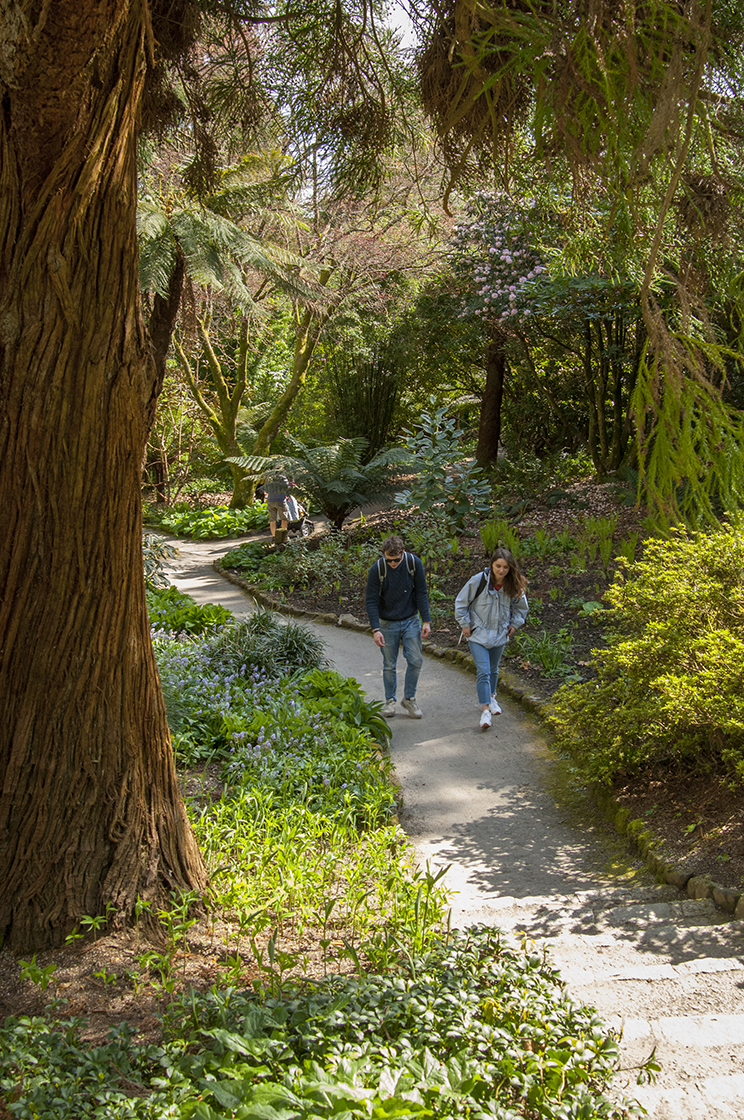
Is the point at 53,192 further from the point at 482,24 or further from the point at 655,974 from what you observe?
the point at 655,974

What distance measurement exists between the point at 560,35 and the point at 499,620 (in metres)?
3.81

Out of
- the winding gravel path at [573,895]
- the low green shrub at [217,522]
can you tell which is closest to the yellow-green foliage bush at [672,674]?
the winding gravel path at [573,895]

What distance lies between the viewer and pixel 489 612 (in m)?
5.96

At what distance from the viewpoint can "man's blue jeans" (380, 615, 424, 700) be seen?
6227 millimetres

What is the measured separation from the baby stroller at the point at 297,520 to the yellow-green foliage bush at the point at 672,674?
27.7 ft

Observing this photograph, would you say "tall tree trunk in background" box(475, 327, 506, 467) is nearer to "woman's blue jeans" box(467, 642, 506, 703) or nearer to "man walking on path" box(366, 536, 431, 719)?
"man walking on path" box(366, 536, 431, 719)

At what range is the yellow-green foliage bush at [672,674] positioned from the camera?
405 centimetres

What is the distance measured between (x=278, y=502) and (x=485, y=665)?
24.4 feet

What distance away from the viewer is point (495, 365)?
534 inches

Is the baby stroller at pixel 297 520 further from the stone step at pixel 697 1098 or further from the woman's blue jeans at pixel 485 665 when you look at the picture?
the stone step at pixel 697 1098

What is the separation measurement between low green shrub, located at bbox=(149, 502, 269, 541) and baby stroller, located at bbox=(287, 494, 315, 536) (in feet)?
7.67

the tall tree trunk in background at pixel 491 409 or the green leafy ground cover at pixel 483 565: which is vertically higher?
the tall tree trunk in background at pixel 491 409

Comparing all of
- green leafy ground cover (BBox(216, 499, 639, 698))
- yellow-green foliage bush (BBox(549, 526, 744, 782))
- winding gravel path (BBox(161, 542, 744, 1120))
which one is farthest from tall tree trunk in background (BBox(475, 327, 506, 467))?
yellow-green foliage bush (BBox(549, 526, 744, 782))

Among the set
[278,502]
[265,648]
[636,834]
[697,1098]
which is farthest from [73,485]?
[278,502]
